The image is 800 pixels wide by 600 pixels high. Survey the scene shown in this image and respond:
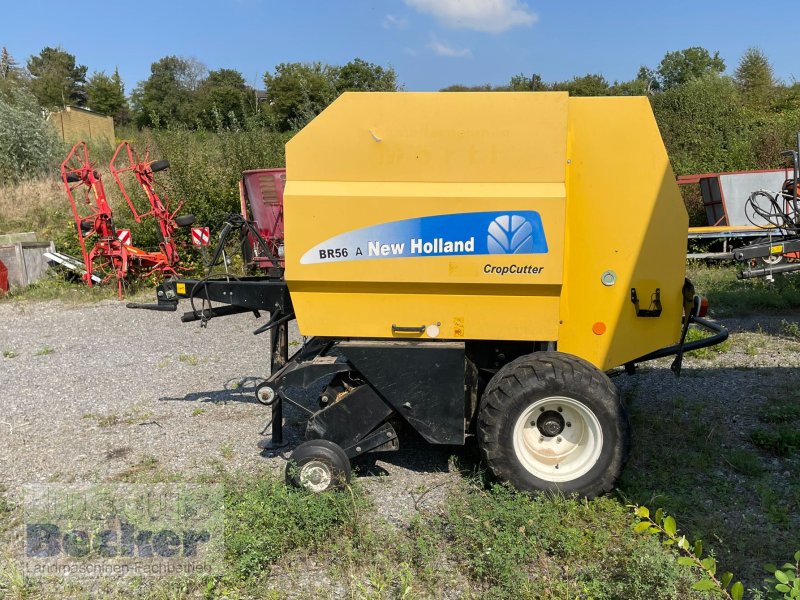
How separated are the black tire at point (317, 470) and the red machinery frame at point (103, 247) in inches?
340

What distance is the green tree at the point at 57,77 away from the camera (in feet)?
155

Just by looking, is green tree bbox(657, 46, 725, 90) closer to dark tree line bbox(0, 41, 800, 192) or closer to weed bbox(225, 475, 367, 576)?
dark tree line bbox(0, 41, 800, 192)

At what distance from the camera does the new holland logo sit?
348 cm

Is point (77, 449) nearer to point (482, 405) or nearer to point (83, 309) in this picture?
point (482, 405)

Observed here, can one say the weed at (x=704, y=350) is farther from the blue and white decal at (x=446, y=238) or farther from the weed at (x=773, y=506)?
the blue and white decal at (x=446, y=238)

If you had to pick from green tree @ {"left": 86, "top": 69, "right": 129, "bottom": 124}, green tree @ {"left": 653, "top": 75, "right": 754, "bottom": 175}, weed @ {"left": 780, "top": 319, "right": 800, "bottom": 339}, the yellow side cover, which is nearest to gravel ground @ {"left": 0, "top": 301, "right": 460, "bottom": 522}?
the yellow side cover

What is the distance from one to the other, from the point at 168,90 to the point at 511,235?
47.9m

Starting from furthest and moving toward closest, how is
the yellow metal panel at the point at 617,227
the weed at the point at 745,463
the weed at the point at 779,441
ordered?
1. the weed at the point at 779,441
2. the weed at the point at 745,463
3. the yellow metal panel at the point at 617,227

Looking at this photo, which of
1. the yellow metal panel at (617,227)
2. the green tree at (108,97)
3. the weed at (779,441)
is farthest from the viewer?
the green tree at (108,97)

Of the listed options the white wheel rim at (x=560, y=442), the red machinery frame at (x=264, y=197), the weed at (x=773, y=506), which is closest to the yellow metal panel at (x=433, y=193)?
the white wheel rim at (x=560, y=442)

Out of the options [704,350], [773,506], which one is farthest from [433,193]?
[704,350]

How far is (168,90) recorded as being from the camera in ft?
150

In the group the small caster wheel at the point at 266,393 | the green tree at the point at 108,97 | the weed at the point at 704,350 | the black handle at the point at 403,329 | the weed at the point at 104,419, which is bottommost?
the weed at the point at 104,419

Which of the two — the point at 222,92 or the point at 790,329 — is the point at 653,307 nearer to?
the point at 790,329
